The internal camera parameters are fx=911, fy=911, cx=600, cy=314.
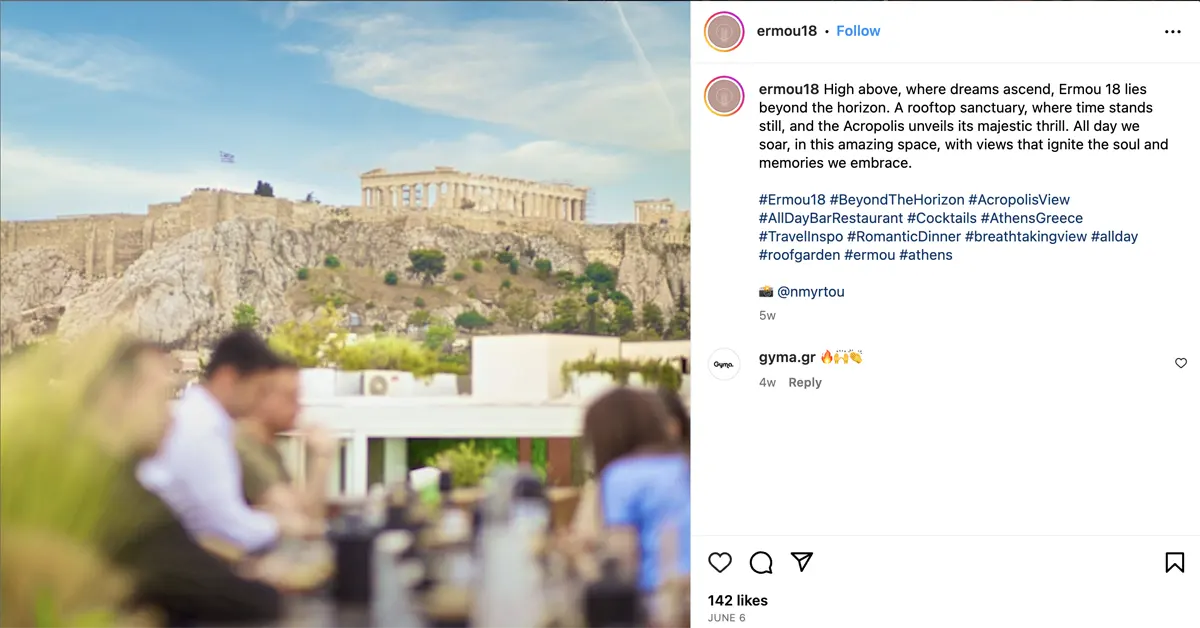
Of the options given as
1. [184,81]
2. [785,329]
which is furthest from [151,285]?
[785,329]

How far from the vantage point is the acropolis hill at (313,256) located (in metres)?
1.56

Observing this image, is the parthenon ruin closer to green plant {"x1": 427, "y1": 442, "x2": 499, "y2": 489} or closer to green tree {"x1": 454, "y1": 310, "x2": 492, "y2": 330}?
green tree {"x1": 454, "y1": 310, "x2": 492, "y2": 330}

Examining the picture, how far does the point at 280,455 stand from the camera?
1.53m

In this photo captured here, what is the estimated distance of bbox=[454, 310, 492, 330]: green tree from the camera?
1.56m

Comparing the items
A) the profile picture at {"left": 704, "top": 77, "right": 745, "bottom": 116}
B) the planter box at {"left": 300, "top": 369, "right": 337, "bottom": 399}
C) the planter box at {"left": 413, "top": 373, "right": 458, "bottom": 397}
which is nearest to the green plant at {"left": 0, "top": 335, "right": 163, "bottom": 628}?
Answer: the planter box at {"left": 300, "top": 369, "right": 337, "bottom": 399}

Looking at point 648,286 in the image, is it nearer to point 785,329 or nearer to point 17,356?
point 785,329

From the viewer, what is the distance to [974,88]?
1365 mm

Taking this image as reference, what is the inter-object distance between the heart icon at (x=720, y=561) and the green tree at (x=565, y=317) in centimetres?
A: 44

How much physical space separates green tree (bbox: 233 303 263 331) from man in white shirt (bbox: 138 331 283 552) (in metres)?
0.02

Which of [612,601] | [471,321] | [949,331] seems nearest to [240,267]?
[471,321]

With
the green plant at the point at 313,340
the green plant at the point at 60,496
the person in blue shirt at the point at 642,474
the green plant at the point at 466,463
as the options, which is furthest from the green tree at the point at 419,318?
the green plant at the point at 60,496
